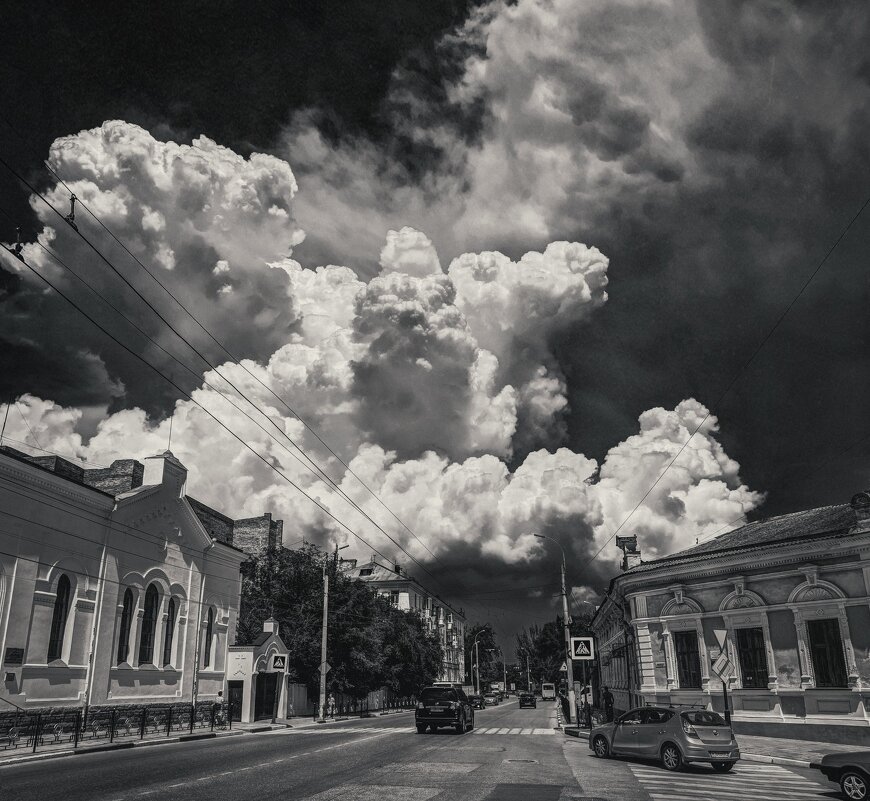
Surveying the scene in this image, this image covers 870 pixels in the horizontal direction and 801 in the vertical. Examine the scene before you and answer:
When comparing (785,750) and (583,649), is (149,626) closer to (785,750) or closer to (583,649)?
(583,649)

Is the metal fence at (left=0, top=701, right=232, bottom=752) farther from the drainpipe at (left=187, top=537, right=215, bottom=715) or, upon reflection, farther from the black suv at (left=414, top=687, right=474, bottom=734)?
the black suv at (left=414, top=687, right=474, bottom=734)

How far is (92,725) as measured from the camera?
80.4ft

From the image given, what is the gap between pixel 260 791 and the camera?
10969 mm

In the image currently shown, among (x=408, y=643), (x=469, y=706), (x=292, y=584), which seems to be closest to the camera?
(x=469, y=706)

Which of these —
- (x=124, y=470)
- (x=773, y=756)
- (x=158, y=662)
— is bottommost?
(x=773, y=756)

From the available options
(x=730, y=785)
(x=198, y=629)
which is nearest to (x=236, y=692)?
(x=198, y=629)

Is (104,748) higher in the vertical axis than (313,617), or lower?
lower

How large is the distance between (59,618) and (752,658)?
2456 cm

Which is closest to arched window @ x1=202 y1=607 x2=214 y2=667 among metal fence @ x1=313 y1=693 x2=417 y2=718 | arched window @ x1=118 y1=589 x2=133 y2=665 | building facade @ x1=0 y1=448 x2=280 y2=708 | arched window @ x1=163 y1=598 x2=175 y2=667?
building facade @ x1=0 y1=448 x2=280 y2=708

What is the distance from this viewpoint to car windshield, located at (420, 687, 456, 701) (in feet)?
87.6

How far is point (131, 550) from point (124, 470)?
10.6 meters

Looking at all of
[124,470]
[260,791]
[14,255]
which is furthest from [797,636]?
[124,470]

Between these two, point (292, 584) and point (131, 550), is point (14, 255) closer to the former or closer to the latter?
point (131, 550)

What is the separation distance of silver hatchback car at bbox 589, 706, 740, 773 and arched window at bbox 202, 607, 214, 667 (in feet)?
75.8
